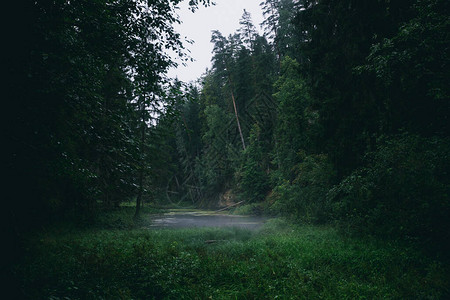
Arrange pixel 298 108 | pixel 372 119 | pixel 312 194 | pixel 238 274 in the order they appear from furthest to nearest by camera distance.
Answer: pixel 298 108 < pixel 312 194 < pixel 372 119 < pixel 238 274

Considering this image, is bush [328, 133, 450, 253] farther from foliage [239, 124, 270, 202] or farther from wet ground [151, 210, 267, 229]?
foliage [239, 124, 270, 202]

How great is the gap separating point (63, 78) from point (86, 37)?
3.54 feet

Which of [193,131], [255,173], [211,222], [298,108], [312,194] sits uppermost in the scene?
[298,108]

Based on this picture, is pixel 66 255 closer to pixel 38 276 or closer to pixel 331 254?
pixel 38 276

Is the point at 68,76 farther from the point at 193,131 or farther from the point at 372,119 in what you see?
the point at 372,119

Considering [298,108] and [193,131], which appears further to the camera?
[298,108]

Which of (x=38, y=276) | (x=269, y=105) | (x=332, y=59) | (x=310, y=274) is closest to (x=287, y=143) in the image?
(x=332, y=59)

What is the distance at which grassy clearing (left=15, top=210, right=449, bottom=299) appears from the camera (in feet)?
18.4

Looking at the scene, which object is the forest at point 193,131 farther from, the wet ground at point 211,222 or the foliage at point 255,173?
the foliage at point 255,173

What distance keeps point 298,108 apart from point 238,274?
13940mm

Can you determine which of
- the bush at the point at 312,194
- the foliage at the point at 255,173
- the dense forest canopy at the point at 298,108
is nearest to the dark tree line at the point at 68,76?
the dense forest canopy at the point at 298,108

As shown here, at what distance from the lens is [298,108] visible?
60.2 ft

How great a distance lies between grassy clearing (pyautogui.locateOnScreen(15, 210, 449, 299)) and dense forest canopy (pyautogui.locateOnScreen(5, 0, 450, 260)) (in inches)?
48.1

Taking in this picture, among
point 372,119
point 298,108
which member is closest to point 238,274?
point 372,119
